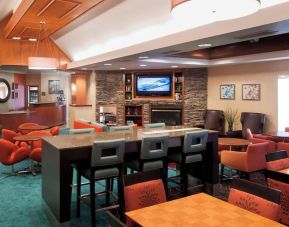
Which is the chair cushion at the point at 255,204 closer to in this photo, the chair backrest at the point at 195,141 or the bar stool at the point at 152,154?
the bar stool at the point at 152,154

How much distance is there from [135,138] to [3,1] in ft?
15.8

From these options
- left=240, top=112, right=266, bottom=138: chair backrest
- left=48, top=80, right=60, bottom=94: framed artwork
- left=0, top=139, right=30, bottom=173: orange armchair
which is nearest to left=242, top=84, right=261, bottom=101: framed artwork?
left=240, top=112, right=266, bottom=138: chair backrest

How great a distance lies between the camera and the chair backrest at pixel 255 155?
15.2ft

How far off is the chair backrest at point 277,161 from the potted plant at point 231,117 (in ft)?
18.0

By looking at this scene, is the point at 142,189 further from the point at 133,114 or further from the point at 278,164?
the point at 133,114

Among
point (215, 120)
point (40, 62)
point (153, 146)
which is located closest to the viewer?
point (153, 146)

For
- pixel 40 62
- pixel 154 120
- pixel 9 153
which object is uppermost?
pixel 40 62

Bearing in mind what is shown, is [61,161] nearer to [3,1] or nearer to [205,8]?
[205,8]

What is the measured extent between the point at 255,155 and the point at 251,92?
13.9 ft

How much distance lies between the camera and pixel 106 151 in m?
3.89

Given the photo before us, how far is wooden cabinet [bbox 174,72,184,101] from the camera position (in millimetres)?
9969

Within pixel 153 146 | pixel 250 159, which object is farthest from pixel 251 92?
pixel 153 146

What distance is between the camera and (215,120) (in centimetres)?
917

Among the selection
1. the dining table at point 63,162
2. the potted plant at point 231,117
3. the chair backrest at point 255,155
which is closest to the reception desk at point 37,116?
the dining table at point 63,162
